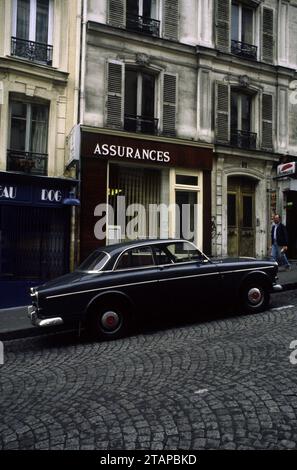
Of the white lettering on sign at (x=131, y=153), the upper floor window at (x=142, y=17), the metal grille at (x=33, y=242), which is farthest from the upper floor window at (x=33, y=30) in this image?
the metal grille at (x=33, y=242)

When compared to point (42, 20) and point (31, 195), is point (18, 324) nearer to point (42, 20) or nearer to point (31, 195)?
point (31, 195)

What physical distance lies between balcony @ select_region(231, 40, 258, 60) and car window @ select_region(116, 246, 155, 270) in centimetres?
1118

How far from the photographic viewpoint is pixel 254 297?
7.79 meters

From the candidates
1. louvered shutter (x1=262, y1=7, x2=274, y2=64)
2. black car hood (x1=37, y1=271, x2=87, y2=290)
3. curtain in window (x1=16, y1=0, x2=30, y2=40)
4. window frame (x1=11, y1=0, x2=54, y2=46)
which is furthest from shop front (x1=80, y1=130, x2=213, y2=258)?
black car hood (x1=37, y1=271, x2=87, y2=290)

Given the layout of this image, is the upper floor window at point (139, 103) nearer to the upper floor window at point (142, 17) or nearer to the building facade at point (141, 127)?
the building facade at point (141, 127)

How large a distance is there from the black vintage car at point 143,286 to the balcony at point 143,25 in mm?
9365

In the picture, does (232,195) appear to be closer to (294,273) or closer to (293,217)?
(293,217)

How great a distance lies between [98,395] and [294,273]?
377 inches

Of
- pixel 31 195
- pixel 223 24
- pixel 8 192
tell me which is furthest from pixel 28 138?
pixel 223 24

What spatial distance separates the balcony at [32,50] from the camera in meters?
12.0

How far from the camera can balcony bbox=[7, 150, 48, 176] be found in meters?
11.9

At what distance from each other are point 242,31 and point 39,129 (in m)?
9.06

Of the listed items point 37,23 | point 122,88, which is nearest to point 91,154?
point 122,88

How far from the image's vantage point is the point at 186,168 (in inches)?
552
